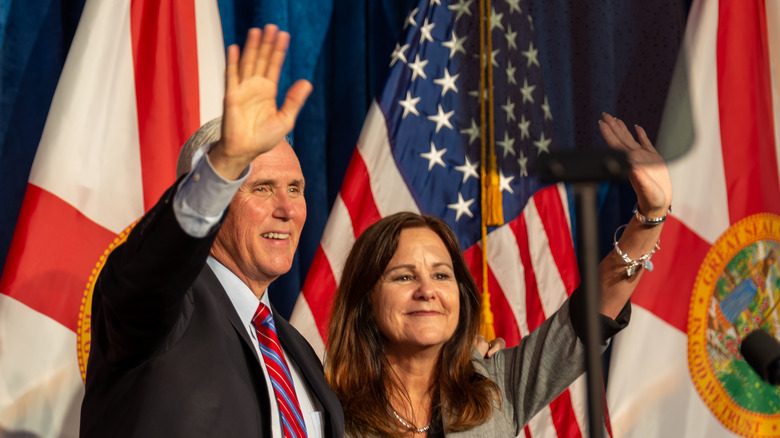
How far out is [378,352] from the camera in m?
1.84

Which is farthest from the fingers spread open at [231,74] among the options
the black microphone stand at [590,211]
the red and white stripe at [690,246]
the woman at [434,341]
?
the red and white stripe at [690,246]

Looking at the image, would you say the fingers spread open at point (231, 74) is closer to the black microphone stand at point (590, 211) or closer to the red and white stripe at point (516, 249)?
the black microphone stand at point (590, 211)

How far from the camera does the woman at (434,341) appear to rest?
5.41 ft

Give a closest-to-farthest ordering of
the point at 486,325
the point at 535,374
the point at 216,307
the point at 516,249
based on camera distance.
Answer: the point at 216,307
the point at 535,374
the point at 486,325
the point at 516,249

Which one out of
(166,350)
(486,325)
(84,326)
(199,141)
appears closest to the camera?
(166,350)

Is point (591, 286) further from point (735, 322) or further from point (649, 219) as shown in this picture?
point (735, 322)

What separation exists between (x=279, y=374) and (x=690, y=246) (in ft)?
5.29

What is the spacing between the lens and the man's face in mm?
1455

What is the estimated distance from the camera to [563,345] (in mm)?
1657

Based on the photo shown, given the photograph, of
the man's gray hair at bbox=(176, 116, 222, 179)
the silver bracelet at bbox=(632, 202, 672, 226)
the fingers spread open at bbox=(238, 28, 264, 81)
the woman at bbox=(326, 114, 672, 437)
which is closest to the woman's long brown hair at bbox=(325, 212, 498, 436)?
the woman at bbox=(326, 114, 672, 437)

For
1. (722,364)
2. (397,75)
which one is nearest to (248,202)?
(397,75)

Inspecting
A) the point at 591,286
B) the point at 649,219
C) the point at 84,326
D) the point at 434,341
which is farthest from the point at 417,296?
the point at 591,286

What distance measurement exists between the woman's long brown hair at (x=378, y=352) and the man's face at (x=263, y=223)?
1.15 ft

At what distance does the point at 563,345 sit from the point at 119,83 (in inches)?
54.3
